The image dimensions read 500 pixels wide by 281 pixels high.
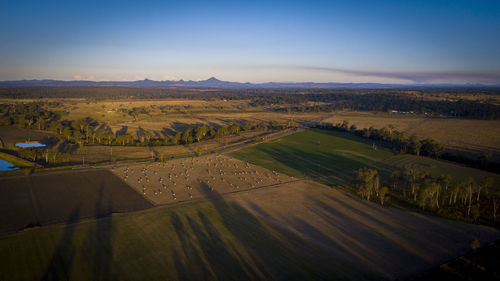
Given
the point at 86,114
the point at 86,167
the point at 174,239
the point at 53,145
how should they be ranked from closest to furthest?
the point at 174,239 < the point at 86,167 < the point at 53,145 < the point at 86,114

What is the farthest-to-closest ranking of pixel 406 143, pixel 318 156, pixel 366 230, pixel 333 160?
pixel 406 143, pixel 318 156, pixel 333 160, pixel 366 230

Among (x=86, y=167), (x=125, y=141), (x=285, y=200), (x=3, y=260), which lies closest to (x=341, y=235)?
(x=285, y=200)

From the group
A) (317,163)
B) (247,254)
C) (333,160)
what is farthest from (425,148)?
(247,254)

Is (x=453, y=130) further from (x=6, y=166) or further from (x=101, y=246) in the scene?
(x=6, y=166)

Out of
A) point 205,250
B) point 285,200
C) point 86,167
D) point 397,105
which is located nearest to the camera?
point 205,250

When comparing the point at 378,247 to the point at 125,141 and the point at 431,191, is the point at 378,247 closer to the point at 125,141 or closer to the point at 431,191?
the point at 431,191

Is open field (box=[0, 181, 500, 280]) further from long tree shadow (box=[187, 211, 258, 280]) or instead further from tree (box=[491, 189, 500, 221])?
tree (box=[491, 189, 500, 221])
